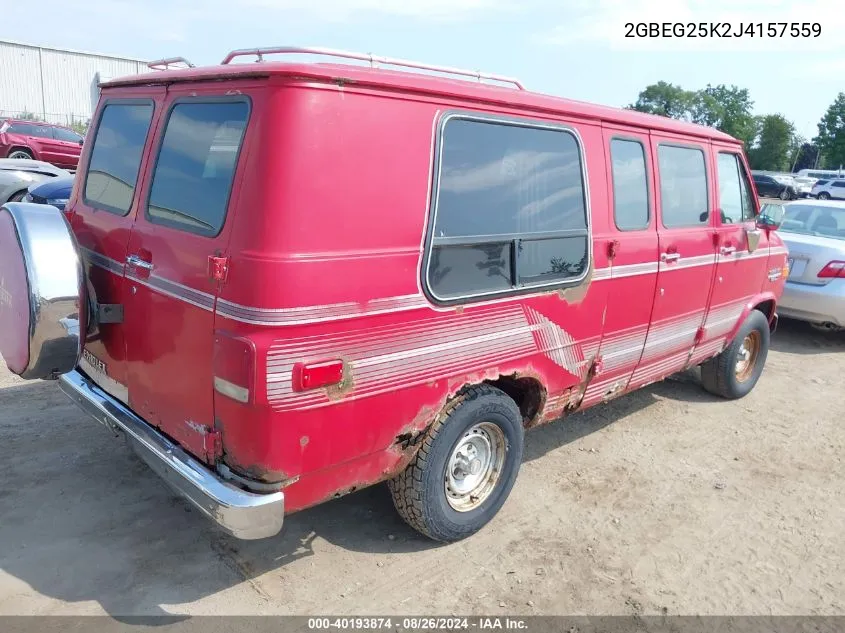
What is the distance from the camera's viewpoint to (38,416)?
468 centimetres

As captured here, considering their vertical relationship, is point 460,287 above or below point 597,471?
above

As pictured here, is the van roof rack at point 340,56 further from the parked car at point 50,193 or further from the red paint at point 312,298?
the parked car at point 50,193

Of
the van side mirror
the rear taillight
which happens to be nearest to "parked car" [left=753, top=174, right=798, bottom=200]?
the rear taillight

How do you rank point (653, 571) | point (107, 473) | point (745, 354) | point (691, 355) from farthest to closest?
point (745, 354), point (691, 355), point (107, 473), point (653, 571)

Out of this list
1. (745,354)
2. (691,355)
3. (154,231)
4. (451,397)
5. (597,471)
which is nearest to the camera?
(154,231)

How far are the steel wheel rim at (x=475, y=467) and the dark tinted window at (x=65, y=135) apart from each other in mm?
18616

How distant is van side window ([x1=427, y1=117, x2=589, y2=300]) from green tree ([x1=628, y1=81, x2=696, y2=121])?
252 ft

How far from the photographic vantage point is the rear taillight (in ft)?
24.6

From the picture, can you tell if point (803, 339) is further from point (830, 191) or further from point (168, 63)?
point (830, 191)

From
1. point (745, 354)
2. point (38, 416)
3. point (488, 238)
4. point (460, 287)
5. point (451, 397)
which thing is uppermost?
point (488, 238)

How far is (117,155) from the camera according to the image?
351 centimetres

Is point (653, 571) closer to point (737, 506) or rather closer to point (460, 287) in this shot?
point (737, 506)

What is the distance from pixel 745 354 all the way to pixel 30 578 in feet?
18.7

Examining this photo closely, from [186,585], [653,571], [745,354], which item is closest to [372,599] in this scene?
[186,585]
